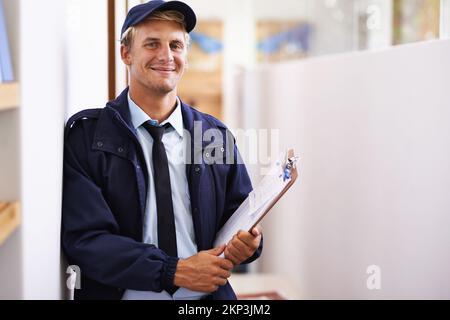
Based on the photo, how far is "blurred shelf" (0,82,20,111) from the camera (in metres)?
1.05

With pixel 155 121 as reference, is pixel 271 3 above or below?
above

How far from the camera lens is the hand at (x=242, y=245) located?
1297mm

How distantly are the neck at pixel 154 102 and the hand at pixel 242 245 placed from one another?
0.36m

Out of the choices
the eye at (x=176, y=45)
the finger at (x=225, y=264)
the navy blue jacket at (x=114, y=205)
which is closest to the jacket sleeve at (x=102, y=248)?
the navy blue jacket at (x=114, y=205)

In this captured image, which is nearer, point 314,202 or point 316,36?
point 314,202

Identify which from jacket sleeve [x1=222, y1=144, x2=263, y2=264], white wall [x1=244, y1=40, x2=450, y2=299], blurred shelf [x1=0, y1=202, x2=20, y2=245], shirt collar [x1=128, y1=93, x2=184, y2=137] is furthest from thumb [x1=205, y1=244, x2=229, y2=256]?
white wall [x1=244, y1=40, x2=450, y2=299]

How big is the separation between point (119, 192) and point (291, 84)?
6.02 ft

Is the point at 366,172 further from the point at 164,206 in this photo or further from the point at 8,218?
the point at 8,218

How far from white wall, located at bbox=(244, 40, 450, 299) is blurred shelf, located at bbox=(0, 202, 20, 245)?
4.26 feet

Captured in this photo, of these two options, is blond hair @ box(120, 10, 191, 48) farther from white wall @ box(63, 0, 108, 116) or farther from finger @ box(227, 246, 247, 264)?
finger @ box(227, 246, 247, 264)

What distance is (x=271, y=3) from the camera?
6723 mm

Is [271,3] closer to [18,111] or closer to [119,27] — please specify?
[119,27]

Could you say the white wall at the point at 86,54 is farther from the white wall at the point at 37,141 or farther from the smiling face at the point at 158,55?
the smiling face at the point at 158,55
